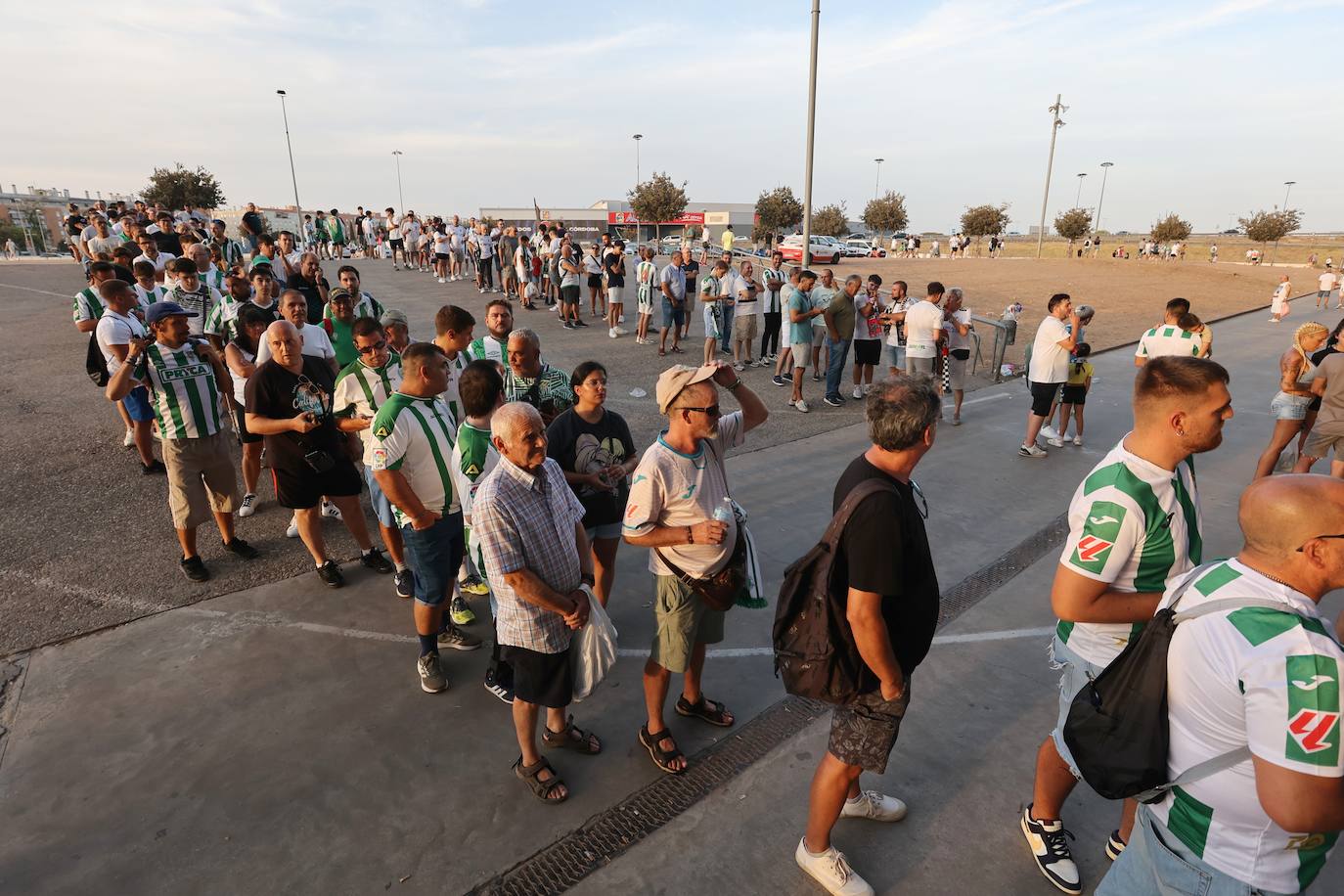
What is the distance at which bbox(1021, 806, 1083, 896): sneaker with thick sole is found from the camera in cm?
269

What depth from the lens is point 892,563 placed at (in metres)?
2.12

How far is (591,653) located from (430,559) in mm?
1281

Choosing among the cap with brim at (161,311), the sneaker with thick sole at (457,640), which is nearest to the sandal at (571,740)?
the sneaker with thick sole at (457,640)

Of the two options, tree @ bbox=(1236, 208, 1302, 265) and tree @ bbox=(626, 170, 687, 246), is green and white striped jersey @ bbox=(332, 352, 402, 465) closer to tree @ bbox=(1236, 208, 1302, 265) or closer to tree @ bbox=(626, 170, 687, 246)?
tree @ bbox=(626, 170, 687, 246)

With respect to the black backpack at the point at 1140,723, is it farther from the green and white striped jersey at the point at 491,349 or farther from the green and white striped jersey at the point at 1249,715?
the green and white striped jersey at the point at 491,349

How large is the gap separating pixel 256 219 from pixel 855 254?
119ft

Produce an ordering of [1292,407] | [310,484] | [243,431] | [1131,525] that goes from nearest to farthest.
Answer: [1131,525] → [310,484] → [243,431] → [1292,407]

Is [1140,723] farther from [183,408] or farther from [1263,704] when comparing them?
[183,408]

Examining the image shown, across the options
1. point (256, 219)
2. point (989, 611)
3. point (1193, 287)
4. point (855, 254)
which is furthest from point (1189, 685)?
point (855, 254)

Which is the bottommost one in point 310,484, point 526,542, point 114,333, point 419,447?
point 310,484

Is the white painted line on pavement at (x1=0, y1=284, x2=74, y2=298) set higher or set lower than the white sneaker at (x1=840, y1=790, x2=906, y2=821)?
higher

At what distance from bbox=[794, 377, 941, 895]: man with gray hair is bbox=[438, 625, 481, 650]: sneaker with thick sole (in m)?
2.37

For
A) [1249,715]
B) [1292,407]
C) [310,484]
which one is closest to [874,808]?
[1249,715]

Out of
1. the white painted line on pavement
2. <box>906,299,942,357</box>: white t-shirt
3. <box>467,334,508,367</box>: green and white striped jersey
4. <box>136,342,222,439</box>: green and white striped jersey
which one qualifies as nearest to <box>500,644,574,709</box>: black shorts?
<box>467,334,508,367</box>: green and white striped jersey
